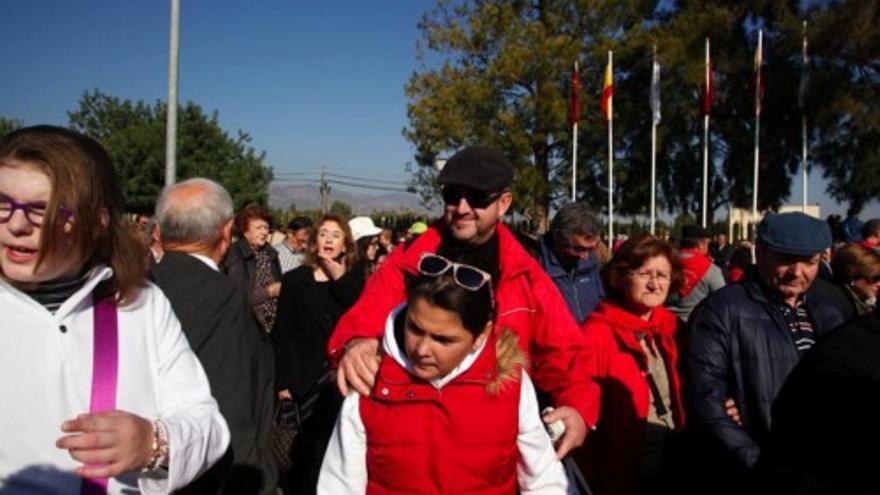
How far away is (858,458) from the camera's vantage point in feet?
5.58

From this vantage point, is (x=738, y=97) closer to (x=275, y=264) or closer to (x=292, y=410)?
(x=275, y=264)

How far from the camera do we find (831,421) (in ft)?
5.75

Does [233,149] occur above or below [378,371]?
above

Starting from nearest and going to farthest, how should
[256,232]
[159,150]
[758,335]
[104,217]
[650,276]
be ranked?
[104,217], [758,335], [650,276], [256,232], [159,150]

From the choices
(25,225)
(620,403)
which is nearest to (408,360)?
(25,225)

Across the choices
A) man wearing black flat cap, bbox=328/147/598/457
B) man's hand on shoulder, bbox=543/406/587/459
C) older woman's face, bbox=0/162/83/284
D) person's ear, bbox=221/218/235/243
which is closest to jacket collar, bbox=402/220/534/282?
man wearing black flat cap, bbox=328/147/598/457

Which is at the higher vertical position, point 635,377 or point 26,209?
point 26,209

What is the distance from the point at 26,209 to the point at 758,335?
2866mm

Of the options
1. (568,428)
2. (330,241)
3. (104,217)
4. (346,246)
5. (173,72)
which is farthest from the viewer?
(173,72)

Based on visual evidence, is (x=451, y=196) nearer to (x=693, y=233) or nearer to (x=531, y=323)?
(x=531, y=323)

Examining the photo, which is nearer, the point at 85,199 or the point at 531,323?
the point at 85,199

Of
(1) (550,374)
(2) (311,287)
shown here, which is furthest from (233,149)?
(1) (550,374)

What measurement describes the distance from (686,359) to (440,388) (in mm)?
1584

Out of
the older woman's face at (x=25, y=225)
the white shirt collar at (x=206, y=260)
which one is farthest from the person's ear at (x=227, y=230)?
the older woman's face at (x=25, y=225)
